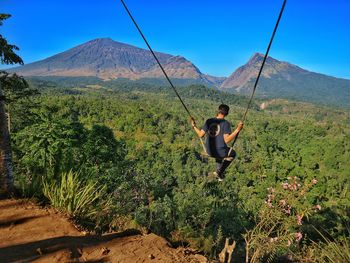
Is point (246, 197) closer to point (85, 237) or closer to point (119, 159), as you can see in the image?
point (119, 159)

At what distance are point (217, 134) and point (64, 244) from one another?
2.77 meters

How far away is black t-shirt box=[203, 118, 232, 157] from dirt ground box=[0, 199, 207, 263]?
199 cm

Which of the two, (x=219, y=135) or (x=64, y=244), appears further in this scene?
(x=219, y=135)

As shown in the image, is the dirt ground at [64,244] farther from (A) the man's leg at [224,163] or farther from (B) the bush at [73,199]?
(A) the man's leg at [224,163]

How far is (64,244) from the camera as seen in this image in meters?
3.22

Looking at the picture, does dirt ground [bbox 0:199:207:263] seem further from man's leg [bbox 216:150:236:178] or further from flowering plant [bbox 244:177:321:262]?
man's leg [bbox 216:150:236:178]

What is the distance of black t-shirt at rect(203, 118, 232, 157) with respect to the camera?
5164 mm

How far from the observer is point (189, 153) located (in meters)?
55.1

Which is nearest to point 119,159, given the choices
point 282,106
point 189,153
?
point 189,153

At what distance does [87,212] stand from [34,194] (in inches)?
33.8

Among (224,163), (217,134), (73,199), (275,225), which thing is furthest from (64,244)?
(224,163)

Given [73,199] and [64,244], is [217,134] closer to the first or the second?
[73,199]

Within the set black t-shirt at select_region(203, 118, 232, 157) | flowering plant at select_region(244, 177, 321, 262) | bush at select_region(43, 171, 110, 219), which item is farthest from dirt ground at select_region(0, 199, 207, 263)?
black t-shirt at select_region(203, 118, 232, 157)

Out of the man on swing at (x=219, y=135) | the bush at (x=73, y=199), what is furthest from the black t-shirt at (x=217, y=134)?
the bush at (x=73, y=199)
